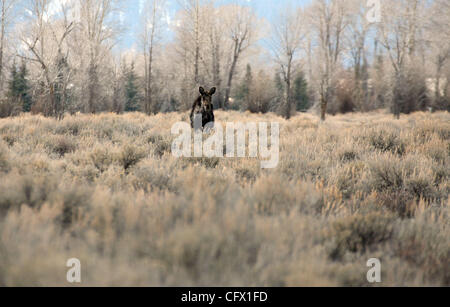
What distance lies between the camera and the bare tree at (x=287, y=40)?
2079cm

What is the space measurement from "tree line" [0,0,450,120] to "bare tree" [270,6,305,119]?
78 millimetres

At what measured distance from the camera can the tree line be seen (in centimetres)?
1582

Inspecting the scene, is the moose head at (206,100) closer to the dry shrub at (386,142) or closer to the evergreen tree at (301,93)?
the dry shrub at (386,142)

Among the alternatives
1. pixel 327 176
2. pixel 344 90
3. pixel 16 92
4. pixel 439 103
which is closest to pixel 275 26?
pixel 344 90

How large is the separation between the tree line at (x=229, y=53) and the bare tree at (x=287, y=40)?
78mm

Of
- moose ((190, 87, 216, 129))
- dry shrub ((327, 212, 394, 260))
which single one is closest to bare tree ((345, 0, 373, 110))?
moose ((190, 87, 216, 129))

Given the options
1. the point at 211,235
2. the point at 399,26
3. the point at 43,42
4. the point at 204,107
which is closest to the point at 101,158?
the point at 211,235

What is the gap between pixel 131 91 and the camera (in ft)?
142

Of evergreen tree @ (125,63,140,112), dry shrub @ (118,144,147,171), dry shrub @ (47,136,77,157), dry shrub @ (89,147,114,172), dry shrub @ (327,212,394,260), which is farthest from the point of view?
evergreen tree @ (125,63,140,112)

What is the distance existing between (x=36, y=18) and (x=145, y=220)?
57.4 feet

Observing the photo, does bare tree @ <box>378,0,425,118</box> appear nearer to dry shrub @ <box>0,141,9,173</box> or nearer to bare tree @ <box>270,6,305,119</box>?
bare tree @ <box>270,6,305,119</box>

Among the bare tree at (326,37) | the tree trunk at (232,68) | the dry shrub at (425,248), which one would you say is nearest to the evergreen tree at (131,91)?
the tree trunk at (232,68)

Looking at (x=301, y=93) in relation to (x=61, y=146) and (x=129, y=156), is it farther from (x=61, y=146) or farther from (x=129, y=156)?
(x=129, y=156)
